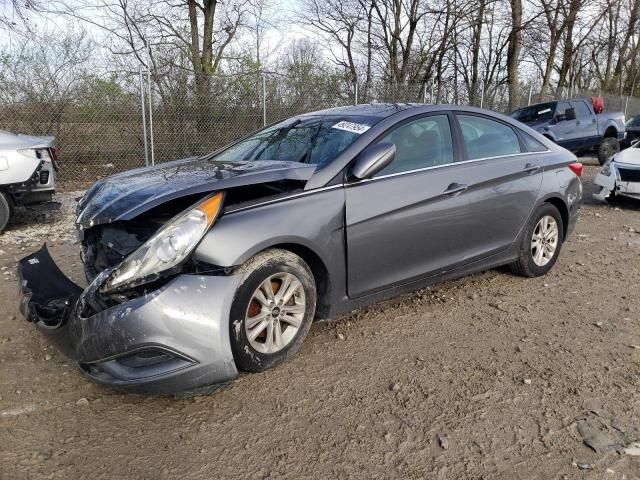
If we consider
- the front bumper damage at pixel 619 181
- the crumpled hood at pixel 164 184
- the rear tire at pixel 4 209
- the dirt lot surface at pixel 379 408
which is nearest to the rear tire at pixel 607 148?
the front bumper damage at pixel 619 181

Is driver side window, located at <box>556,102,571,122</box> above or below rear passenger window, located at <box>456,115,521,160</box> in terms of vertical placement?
above

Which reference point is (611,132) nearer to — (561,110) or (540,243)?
(561,110)

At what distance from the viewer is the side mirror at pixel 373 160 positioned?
315 centimetres

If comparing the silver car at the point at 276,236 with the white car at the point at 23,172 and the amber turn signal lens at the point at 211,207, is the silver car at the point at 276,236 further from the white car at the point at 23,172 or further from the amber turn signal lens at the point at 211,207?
the white car at the point at 23,172

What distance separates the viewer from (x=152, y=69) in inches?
427

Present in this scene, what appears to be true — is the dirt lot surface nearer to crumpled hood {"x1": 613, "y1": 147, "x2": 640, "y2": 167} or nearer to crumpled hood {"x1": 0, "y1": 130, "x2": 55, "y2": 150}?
crumpled hood {"x1": 0, "y1": 130, "x2": 55, "y2": 150}

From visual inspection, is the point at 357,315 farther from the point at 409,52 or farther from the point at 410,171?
the point at 409,52

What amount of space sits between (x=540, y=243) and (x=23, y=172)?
19.0ft

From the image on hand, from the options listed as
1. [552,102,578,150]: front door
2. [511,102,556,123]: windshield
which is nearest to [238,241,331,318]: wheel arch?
[552,102,578,150]: front door

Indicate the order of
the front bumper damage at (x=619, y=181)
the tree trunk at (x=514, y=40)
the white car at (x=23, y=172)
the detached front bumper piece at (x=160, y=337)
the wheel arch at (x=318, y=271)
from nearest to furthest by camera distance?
the detached front bumper piece at (x=160, y=337) < the wheel arch at (x=318, y=271) < the white car at (x=23, y=172) < the front bumper damage at (x=619, y=181) < the tree trunk at (x=514, y=40)

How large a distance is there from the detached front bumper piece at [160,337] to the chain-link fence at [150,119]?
806 cm

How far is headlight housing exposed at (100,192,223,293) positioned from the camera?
8.37ft

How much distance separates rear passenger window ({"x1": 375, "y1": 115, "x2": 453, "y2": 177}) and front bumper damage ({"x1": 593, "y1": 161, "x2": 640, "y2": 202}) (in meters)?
5.38

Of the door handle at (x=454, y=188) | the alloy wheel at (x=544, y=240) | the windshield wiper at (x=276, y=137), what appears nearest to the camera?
the door handle at (x=454, y=188)
